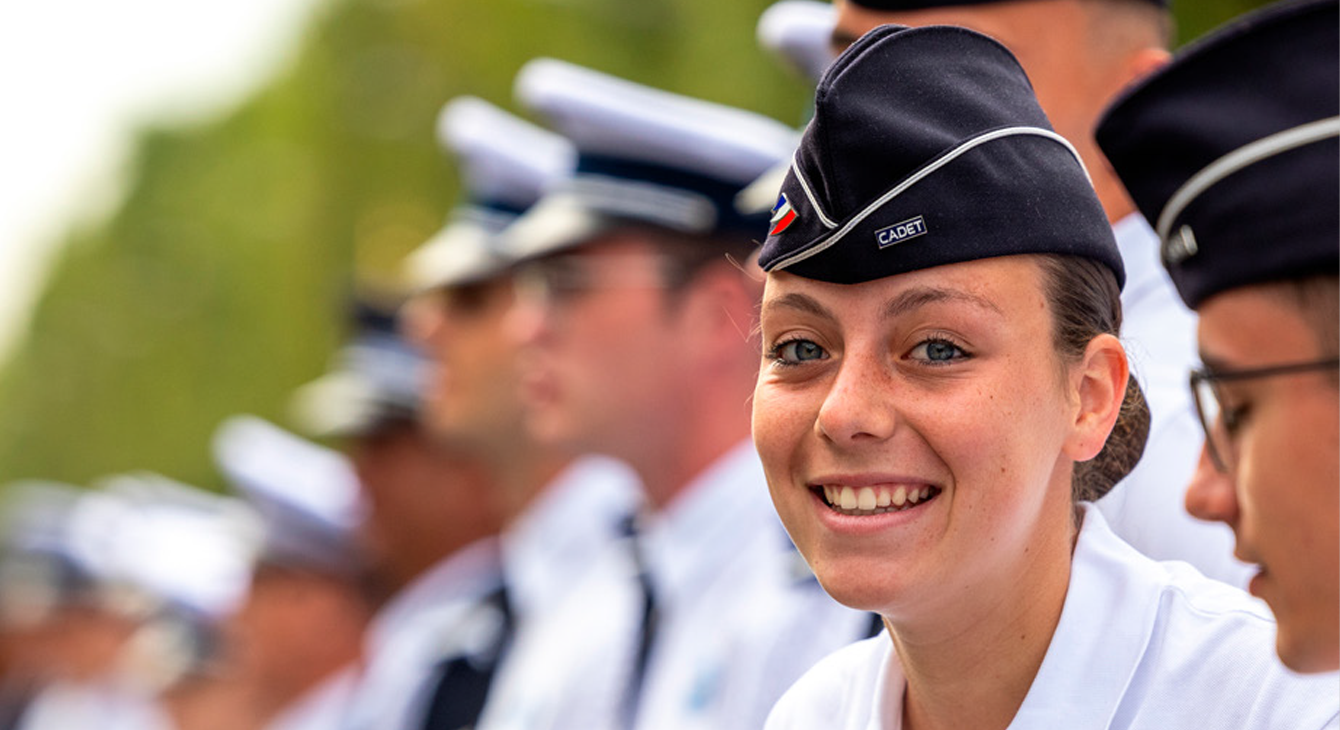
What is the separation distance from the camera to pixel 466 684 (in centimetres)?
683

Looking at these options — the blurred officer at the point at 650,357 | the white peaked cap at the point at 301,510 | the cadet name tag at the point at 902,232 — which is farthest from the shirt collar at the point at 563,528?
the cadet name tag at the point at 902,232

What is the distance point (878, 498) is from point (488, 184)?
4.63 meters

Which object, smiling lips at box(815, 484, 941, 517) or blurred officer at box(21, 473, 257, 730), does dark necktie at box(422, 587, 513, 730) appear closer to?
blurred officer at box(21, 473, 257, 730)

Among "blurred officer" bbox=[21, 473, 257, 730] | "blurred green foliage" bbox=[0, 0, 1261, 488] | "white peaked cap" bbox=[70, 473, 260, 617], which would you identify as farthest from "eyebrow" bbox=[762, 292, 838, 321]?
"blurred green foliage" bbox=[0, 0, 1261, 488]

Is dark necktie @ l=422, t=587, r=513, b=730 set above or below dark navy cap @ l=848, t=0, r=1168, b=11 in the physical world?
below

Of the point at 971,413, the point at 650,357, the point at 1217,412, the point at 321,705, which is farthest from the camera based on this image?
Answer: the point at 321,705

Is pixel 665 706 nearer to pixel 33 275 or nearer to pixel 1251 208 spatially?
pixel 1251 208

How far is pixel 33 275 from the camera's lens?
40.0 meters

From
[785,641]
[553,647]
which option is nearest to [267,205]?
[553,647]

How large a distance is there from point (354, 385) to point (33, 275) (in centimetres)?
3359

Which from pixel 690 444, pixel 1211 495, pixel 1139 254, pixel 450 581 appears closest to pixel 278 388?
pixel 450 581

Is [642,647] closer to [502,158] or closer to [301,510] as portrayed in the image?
[502,158]

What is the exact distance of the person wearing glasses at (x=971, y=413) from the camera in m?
2.33

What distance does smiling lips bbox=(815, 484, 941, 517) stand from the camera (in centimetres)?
240
